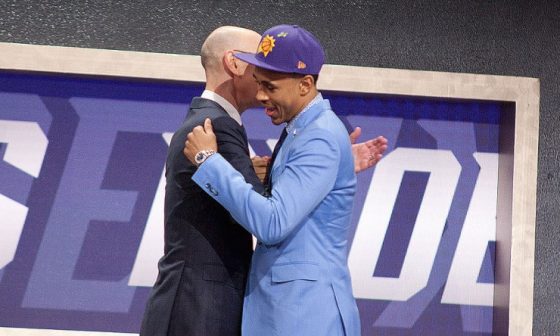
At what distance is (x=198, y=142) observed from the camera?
2.17 m

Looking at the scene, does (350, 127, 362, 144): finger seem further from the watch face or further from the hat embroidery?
the watch face

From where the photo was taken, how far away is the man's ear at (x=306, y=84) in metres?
2.20

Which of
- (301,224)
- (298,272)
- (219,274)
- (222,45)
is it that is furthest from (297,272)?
(222,45)

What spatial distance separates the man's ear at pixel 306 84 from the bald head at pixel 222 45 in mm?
366

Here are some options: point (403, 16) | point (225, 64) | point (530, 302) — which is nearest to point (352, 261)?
point (530, 302)

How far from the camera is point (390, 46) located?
13.2 ft

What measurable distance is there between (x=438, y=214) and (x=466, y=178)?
0.67ft

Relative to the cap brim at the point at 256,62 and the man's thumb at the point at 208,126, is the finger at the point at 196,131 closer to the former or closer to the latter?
the man's thumb at the point at 208,126

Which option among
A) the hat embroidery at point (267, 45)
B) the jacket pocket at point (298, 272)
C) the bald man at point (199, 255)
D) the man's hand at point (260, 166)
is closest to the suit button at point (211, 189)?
the bald man at point (199, 255)

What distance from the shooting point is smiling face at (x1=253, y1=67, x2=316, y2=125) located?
219 cm

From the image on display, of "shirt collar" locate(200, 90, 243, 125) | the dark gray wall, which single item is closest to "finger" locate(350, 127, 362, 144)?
"shirt collar" locate(200, 90, 243, 125)

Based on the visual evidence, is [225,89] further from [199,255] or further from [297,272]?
[297,272]

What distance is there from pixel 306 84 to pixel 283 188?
294mm

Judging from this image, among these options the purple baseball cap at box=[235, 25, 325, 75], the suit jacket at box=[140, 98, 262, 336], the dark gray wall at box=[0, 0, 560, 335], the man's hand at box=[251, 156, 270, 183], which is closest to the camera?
the purple baseball cap at box=[235, 25, 325, 75]
